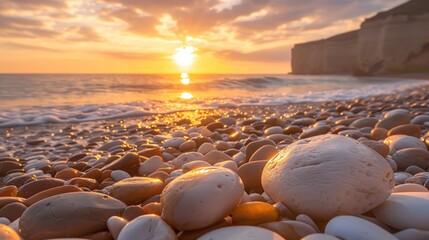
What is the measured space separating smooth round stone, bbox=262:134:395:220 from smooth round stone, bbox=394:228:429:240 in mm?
147

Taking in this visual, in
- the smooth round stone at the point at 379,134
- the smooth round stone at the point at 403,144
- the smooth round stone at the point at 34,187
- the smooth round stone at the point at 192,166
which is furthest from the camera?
the smooth round stone at the point at 379,134

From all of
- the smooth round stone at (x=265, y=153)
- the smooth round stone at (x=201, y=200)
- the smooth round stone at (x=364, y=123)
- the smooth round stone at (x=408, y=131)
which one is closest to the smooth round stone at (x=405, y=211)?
the smooth round stone at (x=201, y=200)

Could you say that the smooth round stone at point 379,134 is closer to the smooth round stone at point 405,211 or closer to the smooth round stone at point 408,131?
the smooth round stone at point 408,131

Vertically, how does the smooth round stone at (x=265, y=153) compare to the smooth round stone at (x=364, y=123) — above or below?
above

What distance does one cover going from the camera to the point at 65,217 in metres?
1.36

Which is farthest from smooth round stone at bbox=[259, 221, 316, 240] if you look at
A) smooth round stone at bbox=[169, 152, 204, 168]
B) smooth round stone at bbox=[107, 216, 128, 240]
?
smooth round stone at bbox=[169, 152, 204, 168]

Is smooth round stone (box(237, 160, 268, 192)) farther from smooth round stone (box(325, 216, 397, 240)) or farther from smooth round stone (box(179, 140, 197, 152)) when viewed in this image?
smooth round stone (box(179, 140, 197, 152))

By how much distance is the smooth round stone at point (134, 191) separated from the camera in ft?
5.92

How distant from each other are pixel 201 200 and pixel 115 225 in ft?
1.26

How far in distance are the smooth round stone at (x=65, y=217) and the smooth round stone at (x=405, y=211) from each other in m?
1.14

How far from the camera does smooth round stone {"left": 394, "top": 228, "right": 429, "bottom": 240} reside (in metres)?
1.17

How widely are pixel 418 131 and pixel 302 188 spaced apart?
Answer: 2286mm

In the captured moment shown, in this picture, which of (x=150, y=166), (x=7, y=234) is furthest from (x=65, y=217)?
(x=150, y=166)

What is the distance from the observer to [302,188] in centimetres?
133
